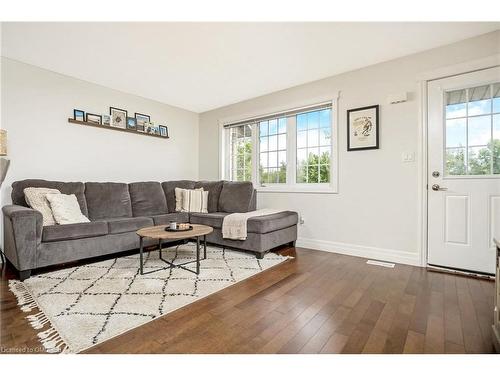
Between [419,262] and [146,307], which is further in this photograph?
[419,262]

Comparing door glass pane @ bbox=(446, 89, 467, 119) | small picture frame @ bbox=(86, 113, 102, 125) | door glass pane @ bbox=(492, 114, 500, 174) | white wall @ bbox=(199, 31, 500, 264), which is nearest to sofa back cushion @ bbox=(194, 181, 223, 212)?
white wall @ bbox=(199, 31, 500, 264)

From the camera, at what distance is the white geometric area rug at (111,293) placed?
4.89 ft

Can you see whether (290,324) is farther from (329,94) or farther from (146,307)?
(329,94)

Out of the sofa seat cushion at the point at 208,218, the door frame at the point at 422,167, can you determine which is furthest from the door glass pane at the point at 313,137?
the sofa seat cushion at the point at 208,218

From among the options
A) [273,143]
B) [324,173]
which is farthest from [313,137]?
[273,143]

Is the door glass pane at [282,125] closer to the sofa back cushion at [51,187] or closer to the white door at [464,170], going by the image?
the white door at [464,170]

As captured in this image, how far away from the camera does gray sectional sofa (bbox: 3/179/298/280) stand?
234 centimetres

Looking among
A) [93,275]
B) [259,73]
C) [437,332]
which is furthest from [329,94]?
[93,275]

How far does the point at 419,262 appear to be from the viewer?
275 centimetres

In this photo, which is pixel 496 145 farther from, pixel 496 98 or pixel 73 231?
pixel 73 231

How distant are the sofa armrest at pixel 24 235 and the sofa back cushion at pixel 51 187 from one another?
0.52m

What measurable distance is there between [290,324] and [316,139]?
106 inches

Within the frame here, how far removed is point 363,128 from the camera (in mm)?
3137

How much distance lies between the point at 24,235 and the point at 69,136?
1615 millimetres
